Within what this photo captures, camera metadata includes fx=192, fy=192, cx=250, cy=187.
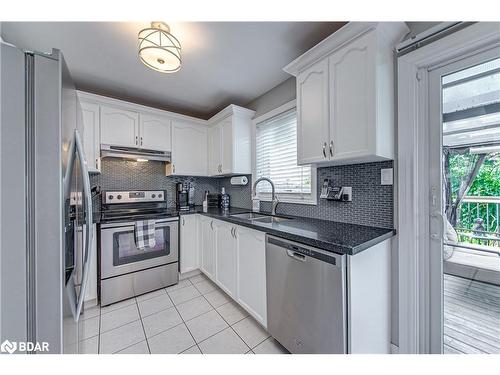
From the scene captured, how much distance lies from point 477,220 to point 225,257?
76.1 inches

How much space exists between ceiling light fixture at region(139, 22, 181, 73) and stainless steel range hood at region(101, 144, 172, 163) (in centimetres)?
129

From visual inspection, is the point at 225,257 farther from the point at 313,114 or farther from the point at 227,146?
the point at 313,114

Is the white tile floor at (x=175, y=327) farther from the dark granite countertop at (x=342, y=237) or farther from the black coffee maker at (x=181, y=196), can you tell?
the black coffee maker at (x=181, y=196)

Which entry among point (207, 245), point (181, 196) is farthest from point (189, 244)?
point (181, 196)

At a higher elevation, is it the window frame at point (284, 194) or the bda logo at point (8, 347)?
the window frame at point (284, 194)

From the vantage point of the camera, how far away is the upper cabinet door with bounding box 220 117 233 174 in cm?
260

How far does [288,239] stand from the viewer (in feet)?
4.22

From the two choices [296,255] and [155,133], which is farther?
[155,133]

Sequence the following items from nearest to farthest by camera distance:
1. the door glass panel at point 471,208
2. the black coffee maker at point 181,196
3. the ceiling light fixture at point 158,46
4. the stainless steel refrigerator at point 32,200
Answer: the stainless steel refrigerator at point 32,200 → the door glass panel at point 471,208 → the ceiling light fixture at point 158,46 → the black coffee maker at point 181,196

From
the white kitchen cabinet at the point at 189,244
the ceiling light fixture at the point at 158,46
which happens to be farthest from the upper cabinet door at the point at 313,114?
the white kitchen cabinet at the point at 189,244

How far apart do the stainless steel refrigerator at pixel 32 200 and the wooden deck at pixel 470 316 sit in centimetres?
207

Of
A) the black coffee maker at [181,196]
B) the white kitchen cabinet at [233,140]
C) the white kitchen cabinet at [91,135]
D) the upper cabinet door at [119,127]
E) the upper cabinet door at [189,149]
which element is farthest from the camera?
the black coffee maker at [181,196]

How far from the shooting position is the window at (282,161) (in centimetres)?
204

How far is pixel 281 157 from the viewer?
2322mm
